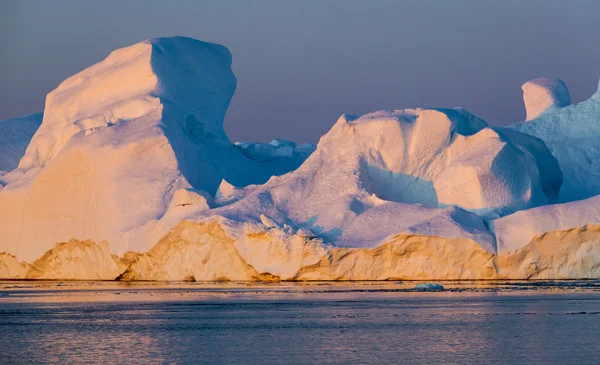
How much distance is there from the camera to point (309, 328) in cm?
2267

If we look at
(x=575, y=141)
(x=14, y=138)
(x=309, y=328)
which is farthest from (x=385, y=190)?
(x=14, y=138)

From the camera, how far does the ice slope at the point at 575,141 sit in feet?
165

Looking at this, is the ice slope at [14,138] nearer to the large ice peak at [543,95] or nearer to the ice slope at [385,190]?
the ice slope at [385,190]

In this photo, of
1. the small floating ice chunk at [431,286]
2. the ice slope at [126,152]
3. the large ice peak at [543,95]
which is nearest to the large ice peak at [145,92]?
the ice slope at [126,152]

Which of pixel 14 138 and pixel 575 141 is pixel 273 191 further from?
pixel 14 138

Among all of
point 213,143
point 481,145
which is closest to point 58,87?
point 213,143

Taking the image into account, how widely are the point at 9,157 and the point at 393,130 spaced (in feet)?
85.2

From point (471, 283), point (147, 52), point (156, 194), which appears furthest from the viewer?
point (147, 52)

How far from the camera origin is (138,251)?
141 ft

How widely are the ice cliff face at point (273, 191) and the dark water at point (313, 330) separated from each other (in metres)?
5.67

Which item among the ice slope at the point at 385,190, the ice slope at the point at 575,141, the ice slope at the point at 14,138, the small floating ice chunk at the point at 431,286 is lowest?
the small floating ice chunk at the point at 431,286

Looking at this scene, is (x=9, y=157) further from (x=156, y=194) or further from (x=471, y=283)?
(x=471, y=283)

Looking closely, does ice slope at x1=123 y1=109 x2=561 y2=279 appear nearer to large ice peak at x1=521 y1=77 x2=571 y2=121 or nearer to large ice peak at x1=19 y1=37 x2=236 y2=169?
large ice peak at x1=19 y1=37 x2=236 y2=169

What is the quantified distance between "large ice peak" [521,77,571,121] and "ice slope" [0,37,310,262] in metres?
13.3
